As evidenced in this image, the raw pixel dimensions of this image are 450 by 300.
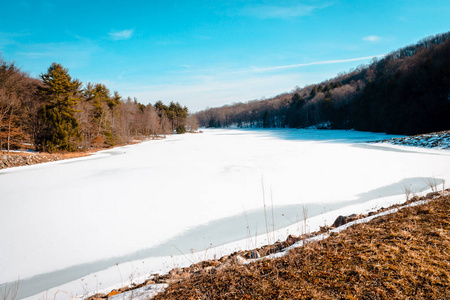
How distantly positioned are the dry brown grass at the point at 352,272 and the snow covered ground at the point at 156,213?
1.75 meters

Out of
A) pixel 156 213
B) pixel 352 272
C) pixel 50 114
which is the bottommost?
pixel 156 213

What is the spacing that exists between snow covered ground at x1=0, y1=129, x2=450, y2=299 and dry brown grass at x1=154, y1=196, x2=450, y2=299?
175cm

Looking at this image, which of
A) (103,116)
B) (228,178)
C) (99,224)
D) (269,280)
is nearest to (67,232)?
(99,224)

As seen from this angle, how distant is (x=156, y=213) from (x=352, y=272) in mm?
6568

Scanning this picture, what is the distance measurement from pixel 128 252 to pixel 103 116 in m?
34.9

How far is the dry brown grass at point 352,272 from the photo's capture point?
7.32ft

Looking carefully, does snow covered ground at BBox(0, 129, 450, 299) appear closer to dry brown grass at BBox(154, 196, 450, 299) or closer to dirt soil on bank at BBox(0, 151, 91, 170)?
dry brown grass at BBox(154, 196, 450, 299)

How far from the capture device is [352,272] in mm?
2535

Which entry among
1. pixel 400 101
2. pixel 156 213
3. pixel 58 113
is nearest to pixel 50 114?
pixel 58 113

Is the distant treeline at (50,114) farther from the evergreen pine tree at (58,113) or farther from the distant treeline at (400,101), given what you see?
the distant treeline at (400,101)

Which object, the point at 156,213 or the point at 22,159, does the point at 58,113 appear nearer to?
the point at 22,159

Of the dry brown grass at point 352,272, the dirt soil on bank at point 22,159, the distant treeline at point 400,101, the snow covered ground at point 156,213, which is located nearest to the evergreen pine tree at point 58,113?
the dirt soil on bank at point 22,159

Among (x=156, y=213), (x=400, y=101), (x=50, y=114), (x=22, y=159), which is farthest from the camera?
(x=400, y=101)

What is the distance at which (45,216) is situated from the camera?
794cm
